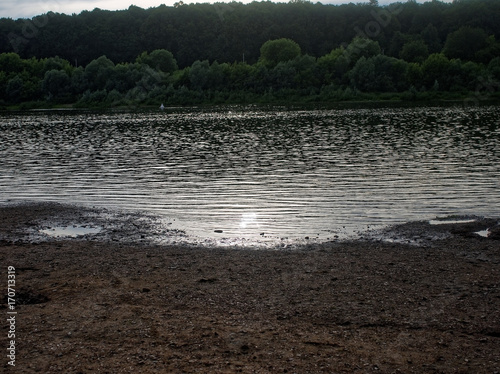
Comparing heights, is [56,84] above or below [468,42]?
below

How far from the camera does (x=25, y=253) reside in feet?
44.1

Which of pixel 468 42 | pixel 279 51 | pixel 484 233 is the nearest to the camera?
pixel 484 233

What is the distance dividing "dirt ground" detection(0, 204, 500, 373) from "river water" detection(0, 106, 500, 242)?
3065 millimetres

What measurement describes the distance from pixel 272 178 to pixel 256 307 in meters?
16.2

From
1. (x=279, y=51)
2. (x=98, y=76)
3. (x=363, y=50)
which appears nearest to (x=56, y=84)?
(x=98, y=76)

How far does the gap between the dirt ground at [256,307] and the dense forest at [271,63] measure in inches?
4397

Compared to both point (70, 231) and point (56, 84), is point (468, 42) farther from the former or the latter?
point (70, 231)

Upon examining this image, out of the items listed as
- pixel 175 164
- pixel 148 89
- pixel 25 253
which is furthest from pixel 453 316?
pixel 148 89

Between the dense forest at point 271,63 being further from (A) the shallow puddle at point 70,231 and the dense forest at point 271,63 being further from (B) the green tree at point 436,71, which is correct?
(A) the shallow puddle at point 70,231

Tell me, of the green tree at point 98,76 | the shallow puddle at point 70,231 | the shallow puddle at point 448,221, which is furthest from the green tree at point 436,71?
the shallow puddle at point 70,231

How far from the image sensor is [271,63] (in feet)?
517

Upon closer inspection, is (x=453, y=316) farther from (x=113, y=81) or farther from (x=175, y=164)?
(x=113, y=81)

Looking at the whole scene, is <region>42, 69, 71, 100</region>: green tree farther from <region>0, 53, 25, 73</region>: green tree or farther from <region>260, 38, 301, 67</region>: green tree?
<region>260, 38, 301, 67</region>: green tree

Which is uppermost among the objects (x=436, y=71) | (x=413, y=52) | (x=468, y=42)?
(x=468, y=42)
